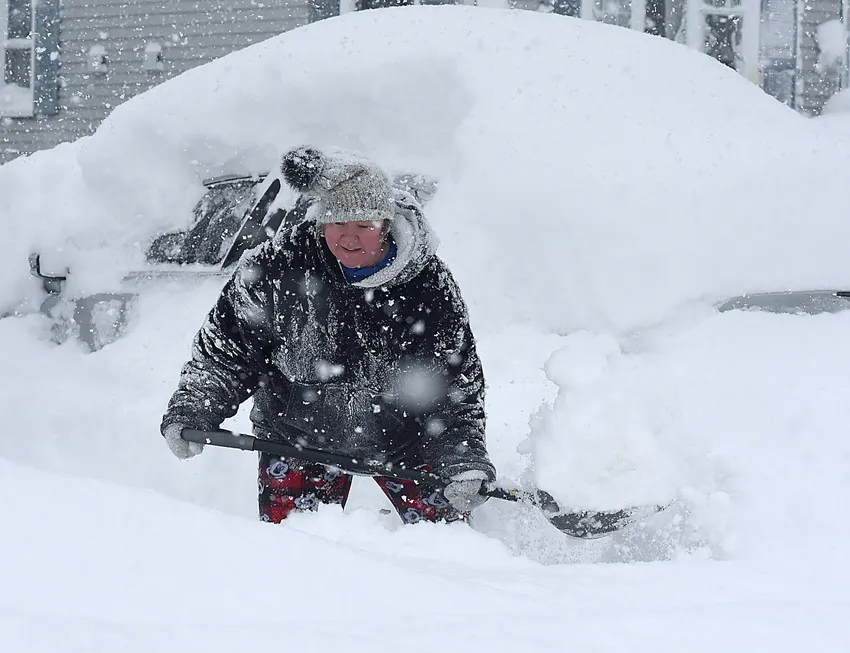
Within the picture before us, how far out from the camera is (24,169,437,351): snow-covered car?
4.82 m

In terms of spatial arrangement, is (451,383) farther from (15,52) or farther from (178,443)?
(15,52)

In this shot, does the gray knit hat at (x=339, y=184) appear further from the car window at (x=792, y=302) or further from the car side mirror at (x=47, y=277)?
the car side mirror at (x=47, y=277)

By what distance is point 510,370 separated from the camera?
13.2 ft

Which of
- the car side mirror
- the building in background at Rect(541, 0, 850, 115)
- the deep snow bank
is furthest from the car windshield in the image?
the building in background at Rect(541, 0, 850, 115)

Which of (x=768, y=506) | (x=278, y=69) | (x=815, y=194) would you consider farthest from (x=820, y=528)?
(x=278, y=69)

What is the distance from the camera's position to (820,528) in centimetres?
275

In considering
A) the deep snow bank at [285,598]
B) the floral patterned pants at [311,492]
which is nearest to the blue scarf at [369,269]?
the floral patterned pants at [311,492]

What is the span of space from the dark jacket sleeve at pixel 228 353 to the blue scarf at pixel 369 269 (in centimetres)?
27

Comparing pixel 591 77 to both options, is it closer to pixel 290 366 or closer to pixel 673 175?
pixel 673 175

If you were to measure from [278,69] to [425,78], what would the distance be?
3.34ft

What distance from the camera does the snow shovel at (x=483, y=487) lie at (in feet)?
9.01

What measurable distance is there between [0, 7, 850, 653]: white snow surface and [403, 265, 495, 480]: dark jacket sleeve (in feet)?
0.86

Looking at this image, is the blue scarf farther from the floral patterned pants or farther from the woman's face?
the floral patterned pants

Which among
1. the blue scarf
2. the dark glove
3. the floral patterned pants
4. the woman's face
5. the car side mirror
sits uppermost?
the woman's face
